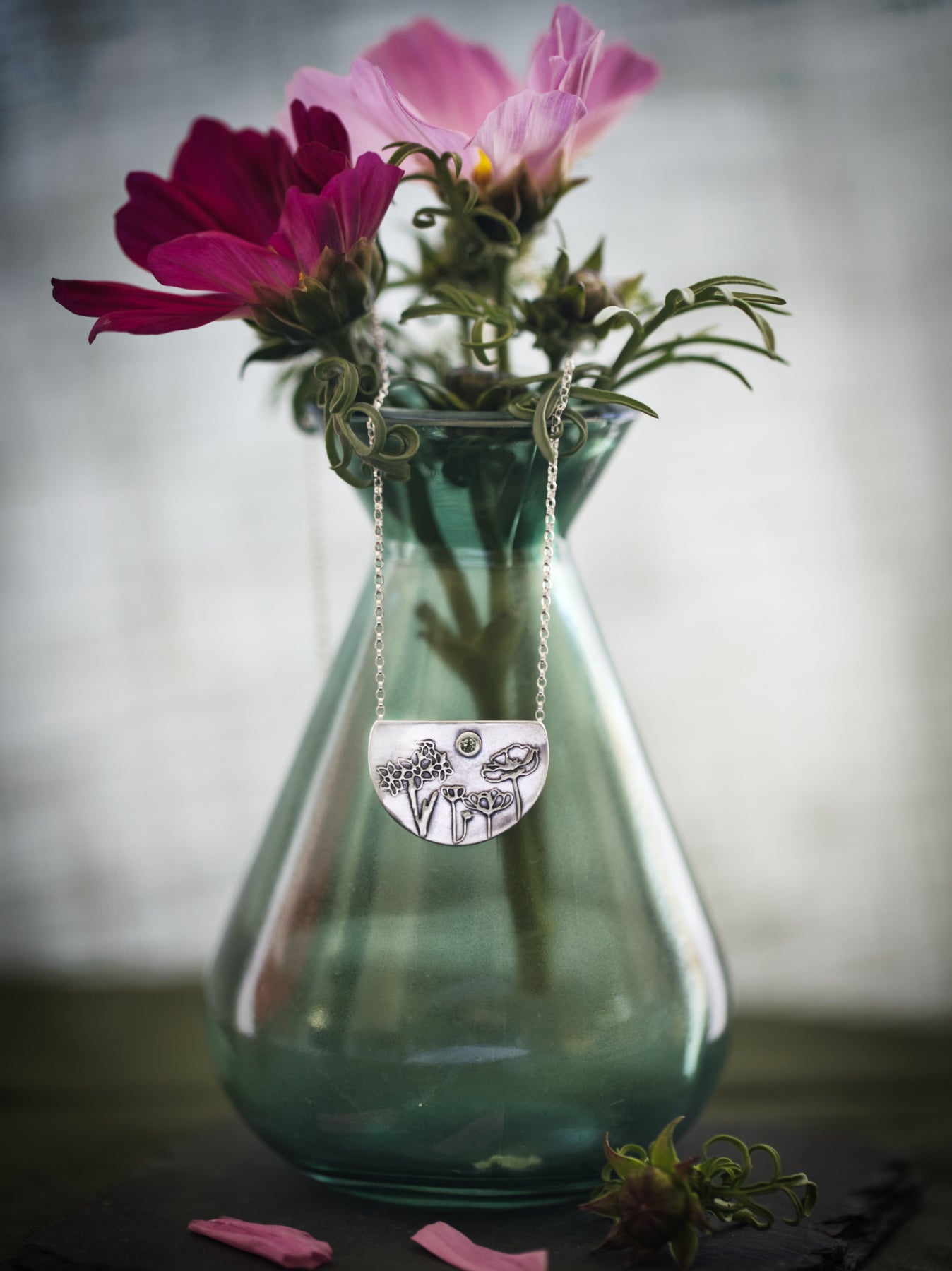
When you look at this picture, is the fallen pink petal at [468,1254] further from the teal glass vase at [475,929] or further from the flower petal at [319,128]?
the flower petal at [319,128]

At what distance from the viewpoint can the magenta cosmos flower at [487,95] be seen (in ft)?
1.48

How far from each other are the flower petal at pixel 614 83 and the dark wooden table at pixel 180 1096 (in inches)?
17.0

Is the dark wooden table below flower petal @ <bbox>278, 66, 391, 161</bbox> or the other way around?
below

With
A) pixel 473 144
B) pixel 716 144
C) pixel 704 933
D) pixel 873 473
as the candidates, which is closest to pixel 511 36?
pixel 716 144

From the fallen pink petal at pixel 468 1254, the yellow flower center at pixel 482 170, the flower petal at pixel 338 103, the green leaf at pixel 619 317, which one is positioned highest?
the flower petal at pixel 338 103

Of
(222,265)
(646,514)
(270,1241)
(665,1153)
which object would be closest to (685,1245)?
(665,1153)

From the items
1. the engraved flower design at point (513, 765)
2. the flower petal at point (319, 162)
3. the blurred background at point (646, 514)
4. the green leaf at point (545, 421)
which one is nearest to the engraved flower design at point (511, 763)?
the engraved flower design at point (513, 765)

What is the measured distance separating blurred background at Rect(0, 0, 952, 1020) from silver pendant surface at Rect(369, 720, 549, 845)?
637 millimetres

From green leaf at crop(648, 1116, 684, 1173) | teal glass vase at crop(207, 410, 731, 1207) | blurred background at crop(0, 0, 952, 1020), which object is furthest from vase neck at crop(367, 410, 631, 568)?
blurred background at crop(0, 0, 952, 1020)

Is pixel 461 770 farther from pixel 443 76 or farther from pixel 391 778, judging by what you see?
pixel 443 76

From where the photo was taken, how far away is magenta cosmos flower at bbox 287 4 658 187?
452mm

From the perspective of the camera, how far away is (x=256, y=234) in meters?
0.48

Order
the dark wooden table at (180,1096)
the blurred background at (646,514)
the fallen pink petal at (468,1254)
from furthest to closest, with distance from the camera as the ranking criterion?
the blurred background at (646,514)
the dark wooden table at (180,1096)
the fallen pink petal at (468,1254)

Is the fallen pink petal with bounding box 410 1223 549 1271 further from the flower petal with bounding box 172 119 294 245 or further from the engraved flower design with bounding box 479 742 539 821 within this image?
the flower petal with bounding box 172 119 294 245
